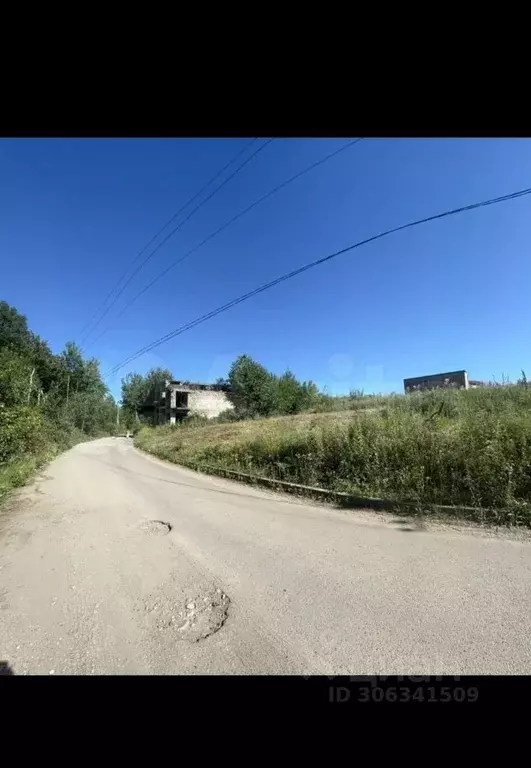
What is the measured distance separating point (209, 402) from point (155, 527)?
43.7m

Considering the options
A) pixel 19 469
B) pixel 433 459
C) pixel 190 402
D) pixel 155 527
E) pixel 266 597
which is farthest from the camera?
pixel 190 402

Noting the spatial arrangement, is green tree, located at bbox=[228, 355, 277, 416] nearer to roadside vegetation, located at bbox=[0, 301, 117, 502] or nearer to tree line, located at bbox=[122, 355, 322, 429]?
tree line, located at bbox=[122, 355, 322, 429]

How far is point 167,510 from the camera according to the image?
7293 millimetres

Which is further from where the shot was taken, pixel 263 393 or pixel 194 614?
pixel 263 393

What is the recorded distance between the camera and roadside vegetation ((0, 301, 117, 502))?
462 inches

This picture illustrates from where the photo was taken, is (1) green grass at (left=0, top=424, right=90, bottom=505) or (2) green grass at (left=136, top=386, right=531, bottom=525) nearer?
(2) green grass at (left=136, top=386, right=531, bottom=525)

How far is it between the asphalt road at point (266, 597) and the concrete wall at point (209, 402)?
1656 inches

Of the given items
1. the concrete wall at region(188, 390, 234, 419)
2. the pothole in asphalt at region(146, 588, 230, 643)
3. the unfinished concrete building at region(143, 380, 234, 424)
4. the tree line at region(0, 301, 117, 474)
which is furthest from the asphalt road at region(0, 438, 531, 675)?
the concrete wall at region(188, 390, 234, 419)

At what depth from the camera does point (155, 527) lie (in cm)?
606

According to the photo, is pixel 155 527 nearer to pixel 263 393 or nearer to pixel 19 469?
pixel 19 469

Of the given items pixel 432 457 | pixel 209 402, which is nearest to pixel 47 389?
pixel 209 402

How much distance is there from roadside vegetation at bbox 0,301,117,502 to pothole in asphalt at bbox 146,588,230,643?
25.7ft

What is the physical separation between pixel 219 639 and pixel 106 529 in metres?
4.18
